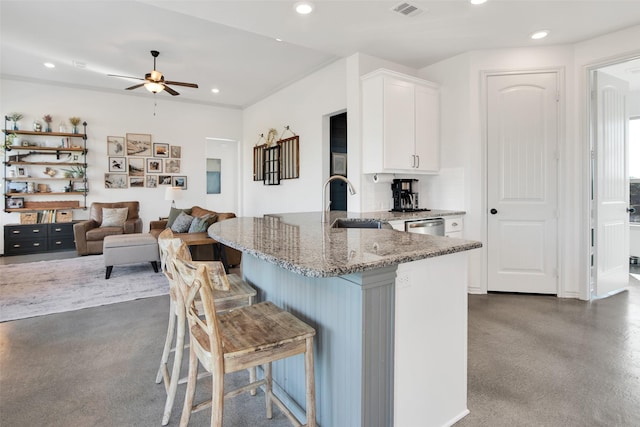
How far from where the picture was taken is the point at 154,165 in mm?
7246

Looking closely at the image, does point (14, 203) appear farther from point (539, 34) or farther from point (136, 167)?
point (539, 34)

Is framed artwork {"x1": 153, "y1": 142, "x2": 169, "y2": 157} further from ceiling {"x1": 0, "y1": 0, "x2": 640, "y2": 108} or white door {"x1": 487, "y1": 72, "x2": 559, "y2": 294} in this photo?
white door {"x1": 487, "y1": 72, "x2": 559, "y2": 294}

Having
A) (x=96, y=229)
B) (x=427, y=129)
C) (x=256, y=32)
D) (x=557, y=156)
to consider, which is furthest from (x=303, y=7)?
(x=96, y=229)

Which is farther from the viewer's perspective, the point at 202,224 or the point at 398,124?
the point at 202,224

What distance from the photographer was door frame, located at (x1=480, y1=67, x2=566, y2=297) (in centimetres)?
367

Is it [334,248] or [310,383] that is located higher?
[334,248]

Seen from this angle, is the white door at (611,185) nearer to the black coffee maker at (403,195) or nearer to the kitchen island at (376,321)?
the black coffee maker at (403,195)

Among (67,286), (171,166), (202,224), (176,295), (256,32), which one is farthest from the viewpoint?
(171,166)

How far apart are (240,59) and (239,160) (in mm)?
3173

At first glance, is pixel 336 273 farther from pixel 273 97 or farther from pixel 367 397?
pixel 273 97

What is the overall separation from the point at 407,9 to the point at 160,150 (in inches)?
236

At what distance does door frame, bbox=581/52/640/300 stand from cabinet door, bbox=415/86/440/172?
4.81 ft

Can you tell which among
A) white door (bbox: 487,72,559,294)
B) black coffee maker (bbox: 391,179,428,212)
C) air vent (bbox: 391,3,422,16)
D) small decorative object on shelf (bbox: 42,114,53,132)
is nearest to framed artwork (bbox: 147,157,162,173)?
small decorative object on shelf (bbox: 42,114,53,132)

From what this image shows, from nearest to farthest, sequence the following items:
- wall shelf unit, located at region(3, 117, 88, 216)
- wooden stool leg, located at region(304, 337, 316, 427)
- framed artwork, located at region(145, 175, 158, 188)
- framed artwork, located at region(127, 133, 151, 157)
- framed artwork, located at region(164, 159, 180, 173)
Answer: wooden stool leg, located at region(304, 337, 316, 427)
wall shelf unit, located at region(3, 117, 88, 216)
framed artwork, located at region(127, 133, 151, 157)
framed artwork, located at region(145, 175, 158, 188)
framed artwork, located at region(164, 159, 180, 173)
